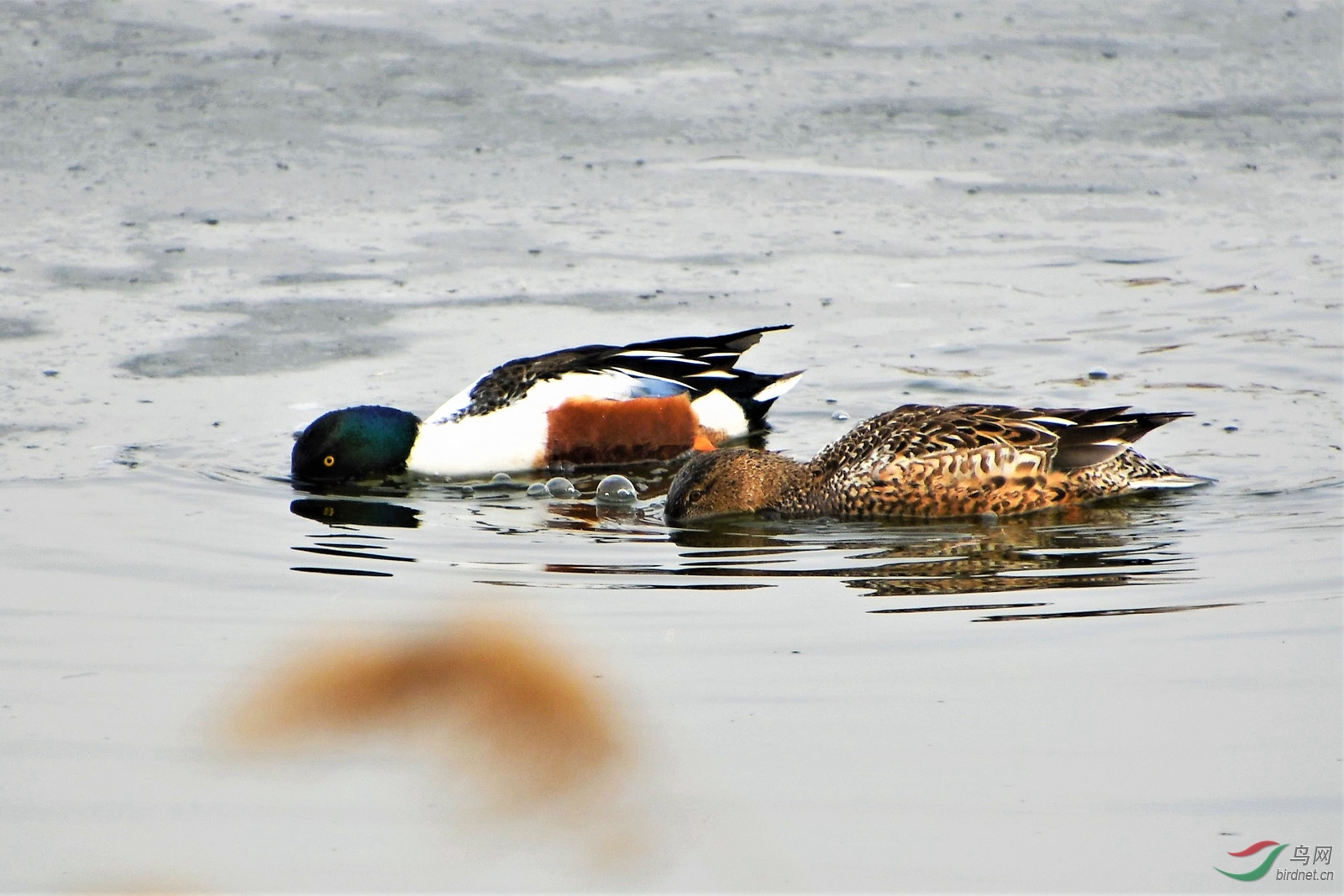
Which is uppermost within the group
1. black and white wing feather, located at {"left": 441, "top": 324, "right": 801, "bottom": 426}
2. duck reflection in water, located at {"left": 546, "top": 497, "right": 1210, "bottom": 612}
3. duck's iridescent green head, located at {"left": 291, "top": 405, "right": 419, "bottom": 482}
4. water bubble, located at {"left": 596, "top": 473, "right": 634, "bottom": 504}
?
black and white wing feather, located at {"left": 441, "top": 324, "right": 801, "bottom": 426}

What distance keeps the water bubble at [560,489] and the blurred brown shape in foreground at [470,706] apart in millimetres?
5914

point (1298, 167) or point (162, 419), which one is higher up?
point (1298, 167)

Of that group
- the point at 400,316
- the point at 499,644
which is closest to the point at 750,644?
the point at 499,644

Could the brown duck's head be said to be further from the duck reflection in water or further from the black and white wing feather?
the black and white wing feather

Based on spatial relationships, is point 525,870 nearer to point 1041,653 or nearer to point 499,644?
point 499,644

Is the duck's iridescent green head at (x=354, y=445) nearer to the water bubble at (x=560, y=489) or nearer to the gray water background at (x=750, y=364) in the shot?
the gray water background at (x=750, y=364)

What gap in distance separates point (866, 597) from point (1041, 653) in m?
0.81

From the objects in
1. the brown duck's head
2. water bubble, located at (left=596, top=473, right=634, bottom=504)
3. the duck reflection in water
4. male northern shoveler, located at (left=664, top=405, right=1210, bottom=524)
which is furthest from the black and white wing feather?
the duck reflection in water

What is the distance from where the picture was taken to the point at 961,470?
21.8 ft

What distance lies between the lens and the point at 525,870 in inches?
108

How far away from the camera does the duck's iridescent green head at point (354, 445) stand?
7406mm

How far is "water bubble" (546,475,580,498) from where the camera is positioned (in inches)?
289

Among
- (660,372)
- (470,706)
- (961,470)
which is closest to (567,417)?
(660,372)

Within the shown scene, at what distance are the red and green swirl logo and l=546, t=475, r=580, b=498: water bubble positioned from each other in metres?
4.38
